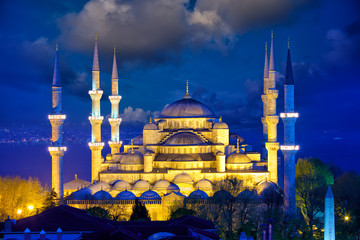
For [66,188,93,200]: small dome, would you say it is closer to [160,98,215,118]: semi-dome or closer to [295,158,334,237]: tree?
[160,98,215,118]: semi-dome

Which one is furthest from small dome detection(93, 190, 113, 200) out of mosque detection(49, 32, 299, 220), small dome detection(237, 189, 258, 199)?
small dome detection(237, 189, 258, 199)

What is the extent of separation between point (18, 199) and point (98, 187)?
4.54 metres

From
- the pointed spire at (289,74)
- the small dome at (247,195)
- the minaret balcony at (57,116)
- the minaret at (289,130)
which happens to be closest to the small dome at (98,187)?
the minaret balcony at (57,116)

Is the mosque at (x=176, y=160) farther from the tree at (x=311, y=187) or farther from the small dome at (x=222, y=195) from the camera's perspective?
the tree at (x=311, y=187)

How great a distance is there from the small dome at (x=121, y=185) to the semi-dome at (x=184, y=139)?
4.63 m

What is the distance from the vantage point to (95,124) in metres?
34.4

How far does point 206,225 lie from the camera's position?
20.2 metres

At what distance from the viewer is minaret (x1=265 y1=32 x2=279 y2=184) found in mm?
32688

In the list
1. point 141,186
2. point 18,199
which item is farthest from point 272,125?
point 18,199

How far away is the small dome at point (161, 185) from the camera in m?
30.2

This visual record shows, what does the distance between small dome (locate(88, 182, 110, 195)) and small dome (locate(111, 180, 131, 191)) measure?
2.07ft

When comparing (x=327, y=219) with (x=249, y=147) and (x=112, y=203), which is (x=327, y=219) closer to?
(x=112, y=203)

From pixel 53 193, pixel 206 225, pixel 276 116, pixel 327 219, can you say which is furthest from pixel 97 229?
pixel 276 116

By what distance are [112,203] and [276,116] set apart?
12018 mm
